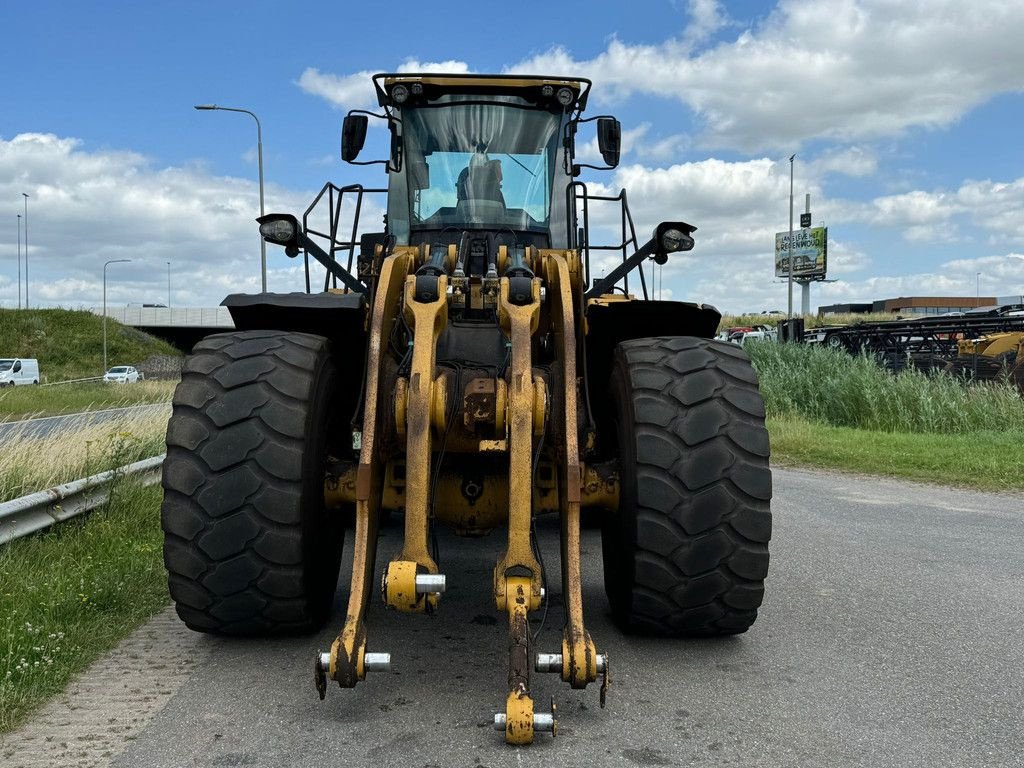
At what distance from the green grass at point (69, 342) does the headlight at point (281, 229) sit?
163 ft

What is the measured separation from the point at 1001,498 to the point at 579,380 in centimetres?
700

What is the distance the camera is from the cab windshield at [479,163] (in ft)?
19.6

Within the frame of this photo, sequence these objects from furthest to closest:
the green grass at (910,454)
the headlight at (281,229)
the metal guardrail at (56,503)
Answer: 1. the green grass at (910,454)
2. the metal guardrail at (56,503)
3. the headlight at (281,229)

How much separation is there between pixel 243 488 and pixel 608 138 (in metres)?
3.73

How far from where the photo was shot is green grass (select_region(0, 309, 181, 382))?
52.8 metres

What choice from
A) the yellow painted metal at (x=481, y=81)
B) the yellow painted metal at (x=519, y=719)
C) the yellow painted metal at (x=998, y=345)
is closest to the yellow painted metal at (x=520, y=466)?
the yellow painted metal at (x=519, y=719)

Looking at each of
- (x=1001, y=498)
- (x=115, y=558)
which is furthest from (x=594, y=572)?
(x=1001, y=498)

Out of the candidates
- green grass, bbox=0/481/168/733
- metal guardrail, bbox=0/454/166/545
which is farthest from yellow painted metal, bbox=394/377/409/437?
metal guardrail, bbox=0/454/166/545

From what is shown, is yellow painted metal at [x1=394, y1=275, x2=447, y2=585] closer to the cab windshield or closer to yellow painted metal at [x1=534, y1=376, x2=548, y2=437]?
yellow painted metal at [x1=534, y1=376, x2=548, y2=437]

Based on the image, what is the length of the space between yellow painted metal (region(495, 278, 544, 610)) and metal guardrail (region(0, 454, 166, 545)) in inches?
137

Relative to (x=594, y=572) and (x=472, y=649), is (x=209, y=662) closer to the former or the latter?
(x=472, y=649)

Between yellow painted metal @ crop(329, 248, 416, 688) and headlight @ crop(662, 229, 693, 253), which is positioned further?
headlight @ crop(662, 229, 693, 253)

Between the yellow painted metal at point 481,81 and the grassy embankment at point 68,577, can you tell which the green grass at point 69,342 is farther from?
the yellow painted metal at point 481,81

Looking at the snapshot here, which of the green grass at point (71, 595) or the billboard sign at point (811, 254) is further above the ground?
the billboard sign at point (811, 254)
